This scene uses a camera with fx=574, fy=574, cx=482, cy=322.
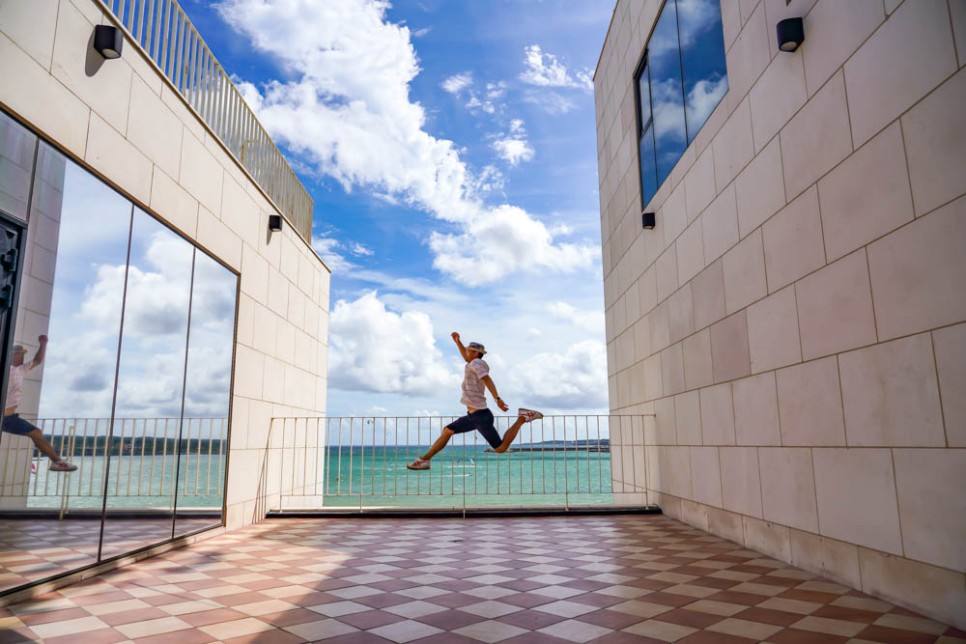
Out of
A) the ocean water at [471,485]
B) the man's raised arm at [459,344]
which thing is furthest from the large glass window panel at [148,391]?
the man's raised arm at [459,344]

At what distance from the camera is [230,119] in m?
6.34

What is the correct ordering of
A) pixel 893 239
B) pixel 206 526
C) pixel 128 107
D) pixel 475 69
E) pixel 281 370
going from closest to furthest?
pixel 893 239
pixel 128 107
pixel 206 526
pixel 281 370
pixel 475 69

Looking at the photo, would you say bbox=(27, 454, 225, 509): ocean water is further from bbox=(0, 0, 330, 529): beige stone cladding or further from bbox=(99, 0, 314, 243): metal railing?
bbox=(99, 0, 314, 243): metal railing

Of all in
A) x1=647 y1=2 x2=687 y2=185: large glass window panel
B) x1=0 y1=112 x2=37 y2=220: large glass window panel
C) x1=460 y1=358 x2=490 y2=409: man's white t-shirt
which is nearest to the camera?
x1=0 y1=112 x2=37 y2=220: large glass window panel

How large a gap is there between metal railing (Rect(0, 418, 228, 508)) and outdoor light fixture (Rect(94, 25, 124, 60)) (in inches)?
95.0

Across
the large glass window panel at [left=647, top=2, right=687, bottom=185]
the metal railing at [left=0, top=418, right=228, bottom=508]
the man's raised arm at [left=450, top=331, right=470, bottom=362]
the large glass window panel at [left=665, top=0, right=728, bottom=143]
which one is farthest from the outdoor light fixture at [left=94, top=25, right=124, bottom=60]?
the large glass window panel at [left=647, top=2, right=687, bottom=185]

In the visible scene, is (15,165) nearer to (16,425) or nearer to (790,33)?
(16,425)

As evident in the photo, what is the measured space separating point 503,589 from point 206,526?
3461 millimetres

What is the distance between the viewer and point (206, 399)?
5.42 metres

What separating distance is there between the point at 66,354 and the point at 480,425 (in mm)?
3706

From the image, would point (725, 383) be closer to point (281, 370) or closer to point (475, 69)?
point (281, 370)

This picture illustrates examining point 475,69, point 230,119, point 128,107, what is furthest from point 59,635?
point 475,69

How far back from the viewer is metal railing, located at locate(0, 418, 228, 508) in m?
3.16

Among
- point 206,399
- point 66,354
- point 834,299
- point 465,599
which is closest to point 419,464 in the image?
point 206,399
